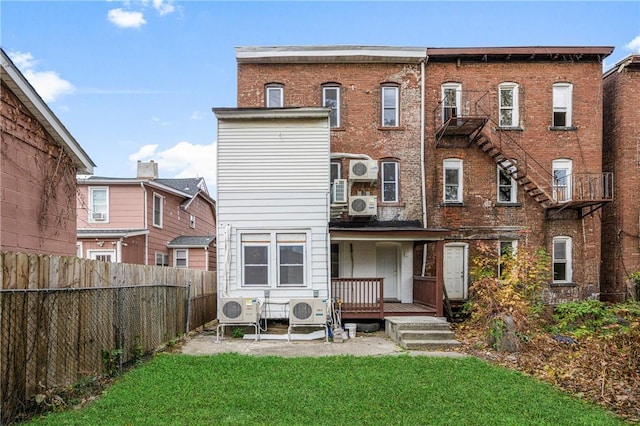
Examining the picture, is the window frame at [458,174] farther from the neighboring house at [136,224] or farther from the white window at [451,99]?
the neighboring house at [136,224]

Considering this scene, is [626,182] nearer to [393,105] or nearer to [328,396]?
[393,105]

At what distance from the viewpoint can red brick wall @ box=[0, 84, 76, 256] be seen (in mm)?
7828

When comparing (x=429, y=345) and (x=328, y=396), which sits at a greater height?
(x=328, y=396)

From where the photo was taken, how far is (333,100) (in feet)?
48.5

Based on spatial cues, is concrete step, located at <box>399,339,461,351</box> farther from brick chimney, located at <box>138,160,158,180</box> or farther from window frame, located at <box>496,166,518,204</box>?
brick chimney, located at <box>138,160,158,180</box>

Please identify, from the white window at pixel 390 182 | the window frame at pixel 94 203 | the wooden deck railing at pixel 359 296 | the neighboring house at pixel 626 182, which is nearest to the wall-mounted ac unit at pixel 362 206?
the white window at pixel 390 182

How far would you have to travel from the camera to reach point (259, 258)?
11.2 meters

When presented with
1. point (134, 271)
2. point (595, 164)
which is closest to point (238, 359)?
point (134, 271)

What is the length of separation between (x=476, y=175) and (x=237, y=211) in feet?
28.0

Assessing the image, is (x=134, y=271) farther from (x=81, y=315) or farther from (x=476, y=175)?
Result: (x=476, y=175)

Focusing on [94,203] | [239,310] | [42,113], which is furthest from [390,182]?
[94,203]

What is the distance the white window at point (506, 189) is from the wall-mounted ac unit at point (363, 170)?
473 centimetres

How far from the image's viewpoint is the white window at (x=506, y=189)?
14883mm

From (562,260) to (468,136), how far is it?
545 centimetres
